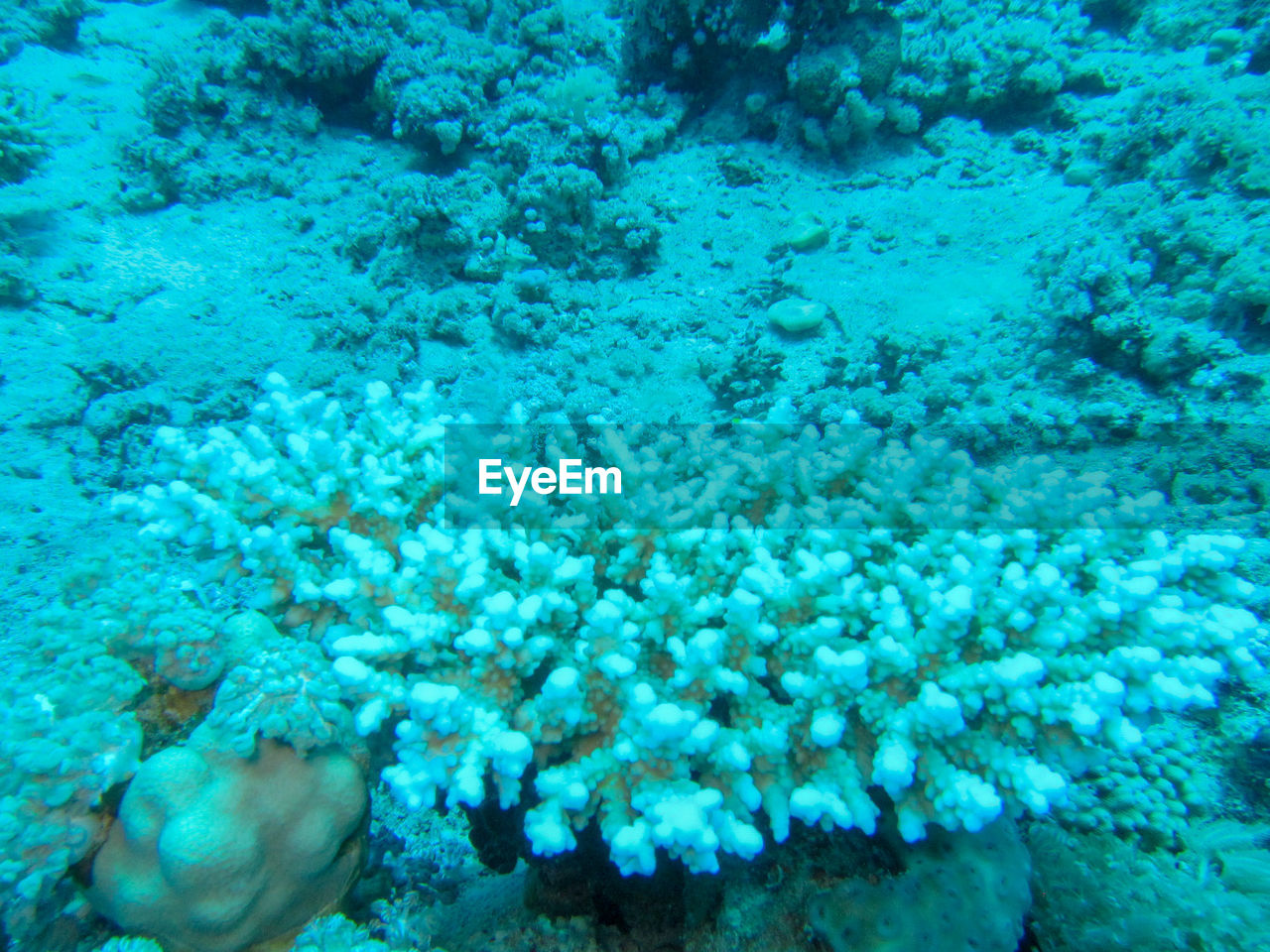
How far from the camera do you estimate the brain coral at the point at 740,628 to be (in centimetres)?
178

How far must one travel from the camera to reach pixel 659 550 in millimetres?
2309

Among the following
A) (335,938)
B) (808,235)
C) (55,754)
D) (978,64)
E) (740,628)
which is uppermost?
(978,64)

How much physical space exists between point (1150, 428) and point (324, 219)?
6.12 meters

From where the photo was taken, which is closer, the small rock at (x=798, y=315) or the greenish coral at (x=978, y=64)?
the small rock at (x=798, y=315)

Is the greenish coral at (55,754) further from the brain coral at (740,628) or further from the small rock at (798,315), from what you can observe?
the small rock at (798,315)

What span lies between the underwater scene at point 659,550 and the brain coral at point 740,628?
16mm

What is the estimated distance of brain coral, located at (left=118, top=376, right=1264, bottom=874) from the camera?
178 cm

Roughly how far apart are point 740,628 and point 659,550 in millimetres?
458

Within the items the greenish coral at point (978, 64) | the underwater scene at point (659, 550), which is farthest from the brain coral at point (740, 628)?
the greenish coral at point (978, 64)

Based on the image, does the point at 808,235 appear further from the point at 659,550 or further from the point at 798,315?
the point at 659,550

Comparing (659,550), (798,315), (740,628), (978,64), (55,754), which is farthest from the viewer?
(978,64)

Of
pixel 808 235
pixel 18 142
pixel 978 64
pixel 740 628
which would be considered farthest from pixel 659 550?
pixel 18 142

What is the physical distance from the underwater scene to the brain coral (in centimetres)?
2

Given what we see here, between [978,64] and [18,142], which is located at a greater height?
[978,64]
